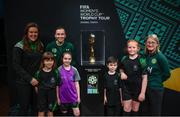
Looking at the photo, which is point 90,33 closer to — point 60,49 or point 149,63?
point 60,49

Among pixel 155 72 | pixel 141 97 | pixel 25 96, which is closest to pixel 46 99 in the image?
pixel 25 96

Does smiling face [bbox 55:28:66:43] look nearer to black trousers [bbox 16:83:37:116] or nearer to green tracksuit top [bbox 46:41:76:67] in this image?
green tracksuit top [bbox 46:41:76:67]

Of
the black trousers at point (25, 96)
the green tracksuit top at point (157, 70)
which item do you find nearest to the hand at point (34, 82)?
the black trousers at point (25, 96)

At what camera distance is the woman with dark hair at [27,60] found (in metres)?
5.54

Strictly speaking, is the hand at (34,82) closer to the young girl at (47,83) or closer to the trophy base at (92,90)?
the young girl at (47,83)

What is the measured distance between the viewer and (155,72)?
18.4ft

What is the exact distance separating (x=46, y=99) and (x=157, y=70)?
72.9 inches

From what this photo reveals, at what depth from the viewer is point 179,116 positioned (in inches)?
240

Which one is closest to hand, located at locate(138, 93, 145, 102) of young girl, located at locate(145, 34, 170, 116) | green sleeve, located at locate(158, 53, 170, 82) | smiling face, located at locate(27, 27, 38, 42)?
Answer: young girl, located at locate(145, 34, 170, 116)

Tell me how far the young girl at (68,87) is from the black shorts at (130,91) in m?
0.76

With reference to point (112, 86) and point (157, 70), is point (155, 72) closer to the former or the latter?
point (157, 70)

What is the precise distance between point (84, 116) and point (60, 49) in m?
1.24

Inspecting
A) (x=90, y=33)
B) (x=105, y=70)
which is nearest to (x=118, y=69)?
(x=105, y=70)

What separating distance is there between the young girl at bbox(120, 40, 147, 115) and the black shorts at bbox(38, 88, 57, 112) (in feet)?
3.80
